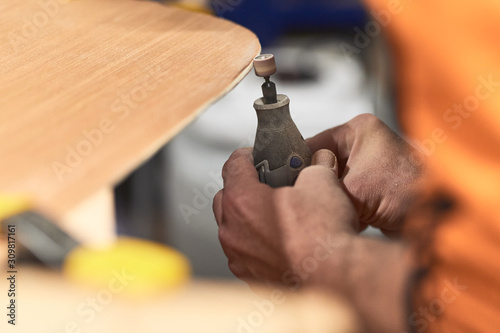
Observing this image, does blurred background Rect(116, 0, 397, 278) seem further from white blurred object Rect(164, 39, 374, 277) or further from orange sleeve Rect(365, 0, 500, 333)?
orange sleeve Rect(365, 0, 500, 333)

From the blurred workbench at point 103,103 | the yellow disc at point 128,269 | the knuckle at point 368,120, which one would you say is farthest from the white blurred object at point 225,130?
the knuckle at point 368,120

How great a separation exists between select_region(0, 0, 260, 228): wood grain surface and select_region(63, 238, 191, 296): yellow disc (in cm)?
67

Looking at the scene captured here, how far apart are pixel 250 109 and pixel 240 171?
1.65 meters

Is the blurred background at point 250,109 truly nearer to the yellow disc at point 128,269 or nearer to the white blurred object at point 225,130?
the white blurred object at point 225,130

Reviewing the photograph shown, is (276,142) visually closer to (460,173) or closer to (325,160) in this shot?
(325,160)

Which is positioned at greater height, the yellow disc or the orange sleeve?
the orange sleeve

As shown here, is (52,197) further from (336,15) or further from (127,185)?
(336,15)

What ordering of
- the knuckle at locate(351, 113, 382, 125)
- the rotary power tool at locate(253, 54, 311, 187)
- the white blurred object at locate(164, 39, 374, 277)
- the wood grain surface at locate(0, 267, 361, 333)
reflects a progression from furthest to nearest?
the white blurred object at locate(164, 39, 374, 277) → the wood grain surface at locate(0, 267, 361, 333) → the knuckle at locate(351, 113, 382, 125) → the rotary power tool at locate(253, 54, 311, 187)

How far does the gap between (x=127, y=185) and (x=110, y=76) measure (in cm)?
145

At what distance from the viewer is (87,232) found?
4.38 feet

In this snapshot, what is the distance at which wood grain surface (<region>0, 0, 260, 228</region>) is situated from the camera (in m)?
0.41

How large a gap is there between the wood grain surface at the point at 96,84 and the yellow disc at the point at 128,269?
0.67 metres

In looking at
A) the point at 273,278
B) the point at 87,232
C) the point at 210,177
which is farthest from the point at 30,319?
the point at 210,177

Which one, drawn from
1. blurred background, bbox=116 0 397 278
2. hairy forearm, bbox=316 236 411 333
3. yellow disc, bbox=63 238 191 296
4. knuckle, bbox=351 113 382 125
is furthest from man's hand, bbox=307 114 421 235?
blurred background, bbox=116 0 397 278
